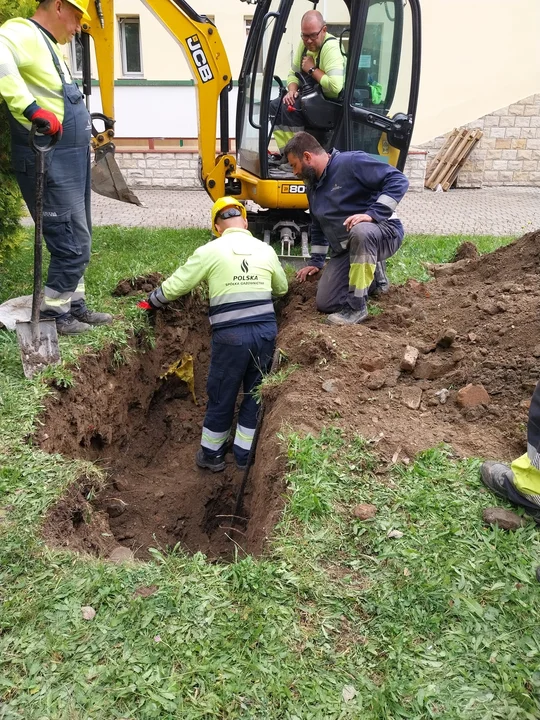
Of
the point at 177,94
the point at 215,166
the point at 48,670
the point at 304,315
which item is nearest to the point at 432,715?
the point at 48,670

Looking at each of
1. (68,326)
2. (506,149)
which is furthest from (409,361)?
(506,149)

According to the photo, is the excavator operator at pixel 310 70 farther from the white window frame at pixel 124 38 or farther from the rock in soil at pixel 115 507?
the white window frame at pixel 124 38

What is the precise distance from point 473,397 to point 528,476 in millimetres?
878

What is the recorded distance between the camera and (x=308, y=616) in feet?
8.07

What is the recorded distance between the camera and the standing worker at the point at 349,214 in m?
4.79

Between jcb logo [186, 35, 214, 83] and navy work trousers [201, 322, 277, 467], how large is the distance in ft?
11.9

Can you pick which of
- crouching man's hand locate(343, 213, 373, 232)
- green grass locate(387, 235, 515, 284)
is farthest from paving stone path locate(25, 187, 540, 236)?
crouching man's hand locate(343, 213, 373, 232)

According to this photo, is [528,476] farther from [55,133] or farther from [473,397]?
[55,133]

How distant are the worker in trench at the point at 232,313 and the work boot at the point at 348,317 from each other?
1.71ft

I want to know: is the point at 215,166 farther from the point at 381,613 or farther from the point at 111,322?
the point at 381,613

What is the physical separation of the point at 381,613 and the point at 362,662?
23 cm

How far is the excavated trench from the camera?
3.36 metres

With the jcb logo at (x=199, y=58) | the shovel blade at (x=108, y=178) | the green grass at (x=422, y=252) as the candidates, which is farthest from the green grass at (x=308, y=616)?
the jcb logo at (x=199, y=58)

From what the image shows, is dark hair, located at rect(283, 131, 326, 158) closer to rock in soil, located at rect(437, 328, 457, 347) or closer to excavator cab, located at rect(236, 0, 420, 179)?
rock in soil, located at rect(437, 328, 457, 347)
